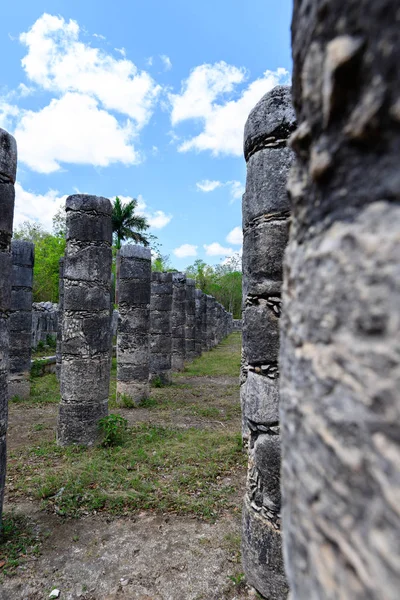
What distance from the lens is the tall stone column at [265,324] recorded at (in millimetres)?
2938

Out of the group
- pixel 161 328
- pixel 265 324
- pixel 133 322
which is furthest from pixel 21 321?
pixel 265 324

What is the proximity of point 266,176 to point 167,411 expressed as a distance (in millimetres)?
6719

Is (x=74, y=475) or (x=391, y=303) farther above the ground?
(x=391, y=303)

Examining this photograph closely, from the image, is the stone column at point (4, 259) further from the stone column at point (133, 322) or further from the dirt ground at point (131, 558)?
the stone column at point (133, 322)

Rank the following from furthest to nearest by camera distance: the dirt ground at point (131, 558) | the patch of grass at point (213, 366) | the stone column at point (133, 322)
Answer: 1. the patch of grass at point (213, 366)
2. the stone column at point (133, 322)
3. the dirt ground at point (131, 558)

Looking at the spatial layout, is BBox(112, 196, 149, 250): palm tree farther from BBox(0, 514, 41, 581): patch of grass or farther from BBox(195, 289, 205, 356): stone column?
BBox(0, 514, 41, 581): patch of grass

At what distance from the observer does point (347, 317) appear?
594mm

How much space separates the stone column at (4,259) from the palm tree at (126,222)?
29898mm

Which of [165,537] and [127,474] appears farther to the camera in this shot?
[127,474]

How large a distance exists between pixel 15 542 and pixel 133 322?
6.14 metres

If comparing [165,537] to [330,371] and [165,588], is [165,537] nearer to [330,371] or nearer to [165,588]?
[165,588]

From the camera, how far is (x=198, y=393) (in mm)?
10773

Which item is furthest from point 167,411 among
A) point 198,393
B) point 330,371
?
point 330,371

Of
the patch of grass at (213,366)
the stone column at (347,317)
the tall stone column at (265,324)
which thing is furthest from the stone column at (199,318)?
the stone column at (347,317)
